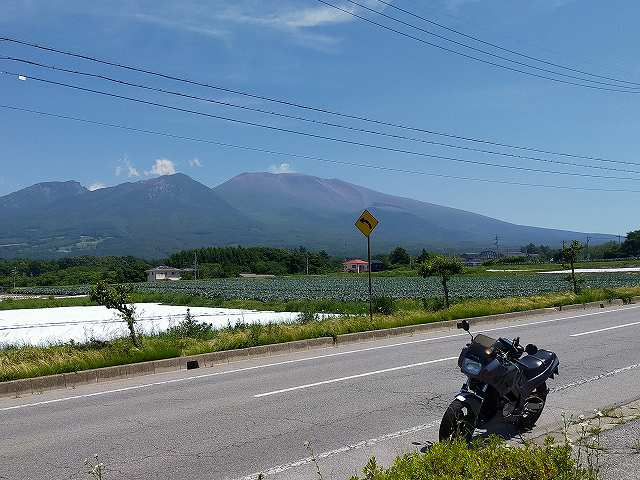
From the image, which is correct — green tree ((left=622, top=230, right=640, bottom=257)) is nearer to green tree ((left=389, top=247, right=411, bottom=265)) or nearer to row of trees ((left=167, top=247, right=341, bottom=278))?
green tree ((left=389, top=247, right=411, bottom=265))

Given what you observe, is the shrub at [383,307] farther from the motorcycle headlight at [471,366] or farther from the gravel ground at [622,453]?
the motorcycle headlight at [471,366]

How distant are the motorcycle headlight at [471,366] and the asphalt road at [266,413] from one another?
959 mm

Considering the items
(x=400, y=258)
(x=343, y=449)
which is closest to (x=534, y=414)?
(x=343, y=449)

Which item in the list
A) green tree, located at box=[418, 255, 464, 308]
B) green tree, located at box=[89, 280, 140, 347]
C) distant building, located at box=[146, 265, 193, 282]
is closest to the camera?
green tree, located at box=[89, 280, 140, 347]

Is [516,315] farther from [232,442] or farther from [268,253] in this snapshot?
[268,253]

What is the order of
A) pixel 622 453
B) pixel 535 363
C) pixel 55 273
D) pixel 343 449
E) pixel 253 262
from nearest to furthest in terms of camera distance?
pixel 622 453, pixel 343 449, pixel 535 363, pixel 55 273, pixel 253 262

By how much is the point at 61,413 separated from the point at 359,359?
5998mm

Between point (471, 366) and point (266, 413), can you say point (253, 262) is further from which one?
point (471, 366)

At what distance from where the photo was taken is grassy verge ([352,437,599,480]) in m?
3.92

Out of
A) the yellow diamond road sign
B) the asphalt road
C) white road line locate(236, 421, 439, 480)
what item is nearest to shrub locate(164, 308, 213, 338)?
the asphalt road

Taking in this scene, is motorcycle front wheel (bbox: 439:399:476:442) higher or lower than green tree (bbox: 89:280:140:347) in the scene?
lower

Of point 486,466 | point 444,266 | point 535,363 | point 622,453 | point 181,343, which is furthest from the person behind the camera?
point 444,266

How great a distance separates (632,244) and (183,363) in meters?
122

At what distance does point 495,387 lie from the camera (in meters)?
6.26
